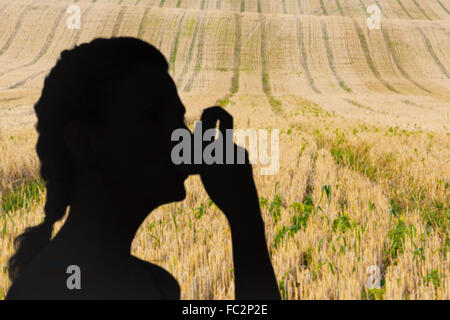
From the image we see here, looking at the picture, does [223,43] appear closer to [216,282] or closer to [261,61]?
[261,61]

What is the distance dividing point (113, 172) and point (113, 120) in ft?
0.44

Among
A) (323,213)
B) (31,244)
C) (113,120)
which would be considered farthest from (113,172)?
(323,213)

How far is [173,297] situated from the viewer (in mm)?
1250

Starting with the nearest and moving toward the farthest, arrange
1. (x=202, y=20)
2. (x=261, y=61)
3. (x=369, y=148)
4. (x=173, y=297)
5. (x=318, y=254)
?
1. (x=173, y=297)
2. (x=318, y=254)
3. (x=369, y=148)
4. (x=261, y=61)
5. (x=202, y=20)

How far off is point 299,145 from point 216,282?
570cm

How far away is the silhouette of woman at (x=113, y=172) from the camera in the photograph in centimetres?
96

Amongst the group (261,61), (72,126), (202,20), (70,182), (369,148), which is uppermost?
(202,20)

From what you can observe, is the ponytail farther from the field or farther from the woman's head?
the field

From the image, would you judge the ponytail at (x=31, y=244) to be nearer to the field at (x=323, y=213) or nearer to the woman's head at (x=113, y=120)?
the woman's head at (x=113, y=120)

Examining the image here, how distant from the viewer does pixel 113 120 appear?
955 mm

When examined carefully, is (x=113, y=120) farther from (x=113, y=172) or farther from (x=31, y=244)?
(x=31, y=244)

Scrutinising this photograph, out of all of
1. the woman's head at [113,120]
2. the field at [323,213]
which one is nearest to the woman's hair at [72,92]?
the woman's head at [113,120]
